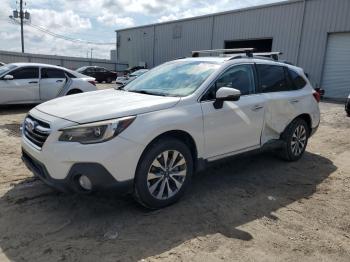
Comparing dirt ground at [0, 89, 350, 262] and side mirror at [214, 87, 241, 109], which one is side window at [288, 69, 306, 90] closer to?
dirt ground at [0, 89, 350, 262]

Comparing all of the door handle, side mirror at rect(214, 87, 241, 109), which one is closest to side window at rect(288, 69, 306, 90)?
the door handle

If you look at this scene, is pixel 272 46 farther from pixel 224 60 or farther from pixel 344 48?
pixel 224 60

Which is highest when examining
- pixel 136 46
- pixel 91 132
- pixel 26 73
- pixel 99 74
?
pixel 136 46

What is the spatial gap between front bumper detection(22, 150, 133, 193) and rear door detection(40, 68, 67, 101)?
7782 millimetres

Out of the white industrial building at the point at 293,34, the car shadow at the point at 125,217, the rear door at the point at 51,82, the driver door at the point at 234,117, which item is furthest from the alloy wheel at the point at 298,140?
the white industrial building at the point at 293,34

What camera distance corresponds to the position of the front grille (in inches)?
143

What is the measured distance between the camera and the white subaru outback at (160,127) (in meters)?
3.46

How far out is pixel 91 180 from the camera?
11.2 feet

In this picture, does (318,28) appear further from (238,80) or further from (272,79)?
(238,80)

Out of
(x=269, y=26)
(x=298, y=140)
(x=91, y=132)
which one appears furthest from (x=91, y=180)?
(x=269, y=26)

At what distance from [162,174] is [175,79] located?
141 centimetres

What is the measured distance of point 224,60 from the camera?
15.9 ft

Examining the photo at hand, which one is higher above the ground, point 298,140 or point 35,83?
point 35,83

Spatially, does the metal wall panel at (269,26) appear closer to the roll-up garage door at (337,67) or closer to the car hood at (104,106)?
the roll-up garage door at (337,67)
